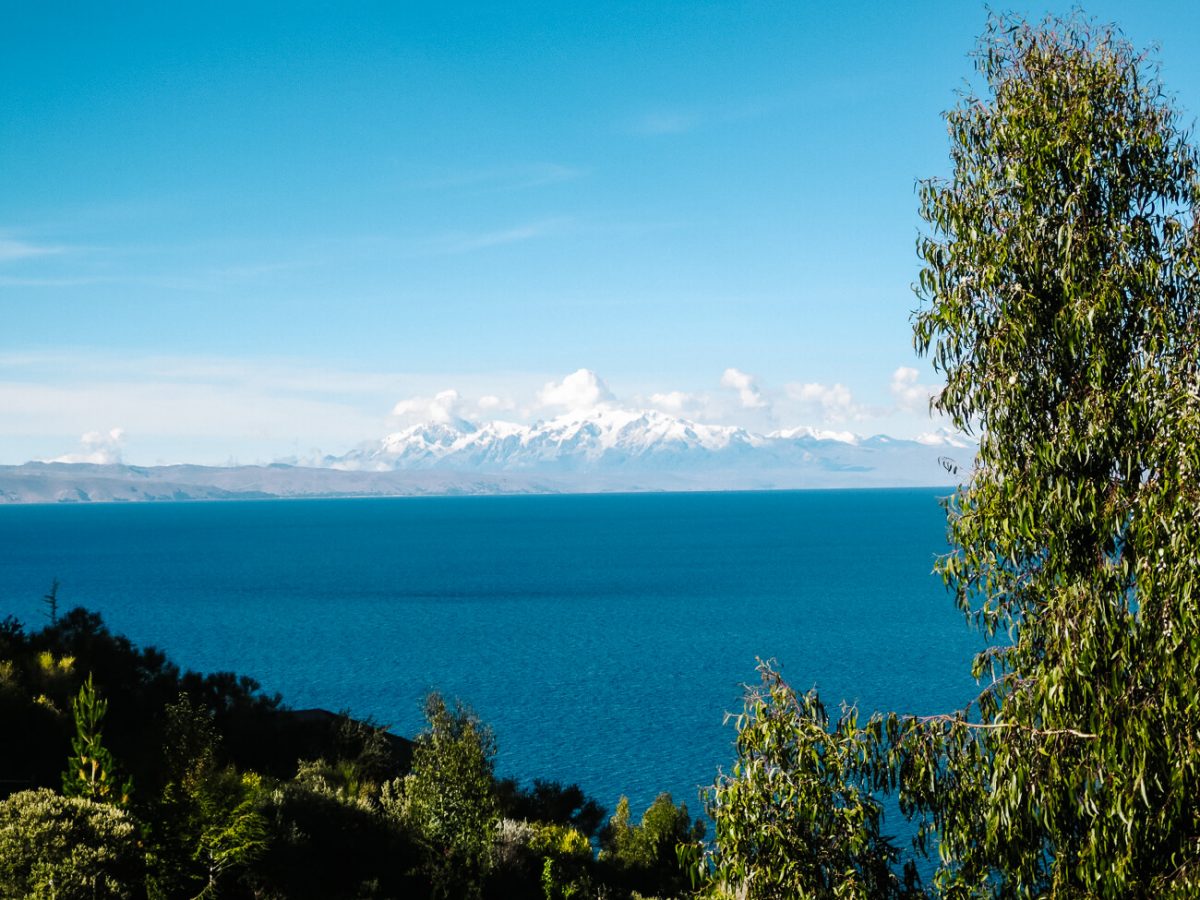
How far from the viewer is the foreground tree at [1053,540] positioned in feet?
31.1

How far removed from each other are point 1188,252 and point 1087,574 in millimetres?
3617

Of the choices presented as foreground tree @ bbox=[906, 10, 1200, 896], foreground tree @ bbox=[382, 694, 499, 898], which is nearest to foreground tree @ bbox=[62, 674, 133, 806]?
foreground tree @ bbox=[382, 694, 499, 898]

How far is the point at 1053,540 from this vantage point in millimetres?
10516

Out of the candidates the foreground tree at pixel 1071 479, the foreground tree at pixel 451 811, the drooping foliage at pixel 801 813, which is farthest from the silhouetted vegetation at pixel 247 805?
the foreground tree at pixel 1071 479

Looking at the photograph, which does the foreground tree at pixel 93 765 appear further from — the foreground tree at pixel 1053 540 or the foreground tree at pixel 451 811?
the foreground tree at pixel 1053 540

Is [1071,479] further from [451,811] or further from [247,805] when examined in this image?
[451,811]

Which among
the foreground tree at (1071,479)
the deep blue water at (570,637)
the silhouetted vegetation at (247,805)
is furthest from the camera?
the deep blue water at (570,637)

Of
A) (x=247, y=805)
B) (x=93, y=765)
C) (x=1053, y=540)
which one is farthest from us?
(x=247, y=805)

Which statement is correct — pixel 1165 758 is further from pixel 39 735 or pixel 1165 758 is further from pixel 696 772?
pixel 696 772

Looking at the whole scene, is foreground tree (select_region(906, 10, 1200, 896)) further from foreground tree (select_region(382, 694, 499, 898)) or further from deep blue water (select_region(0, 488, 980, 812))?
deep blue water (select_region(0, 488, 980, 812))

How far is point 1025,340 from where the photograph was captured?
431 inches

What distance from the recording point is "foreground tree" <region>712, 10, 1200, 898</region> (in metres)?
9.48

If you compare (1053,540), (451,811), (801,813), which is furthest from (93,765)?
(1053,540)

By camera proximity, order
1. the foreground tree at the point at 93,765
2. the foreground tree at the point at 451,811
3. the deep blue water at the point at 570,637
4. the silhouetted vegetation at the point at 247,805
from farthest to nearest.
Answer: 1. the deep blue water at the point at 570,637
2. the foreground tree at the point at 451,811
3. the foreground tree at the point at 93,765
4. the silhouetted vegetation at the point at 247,805
